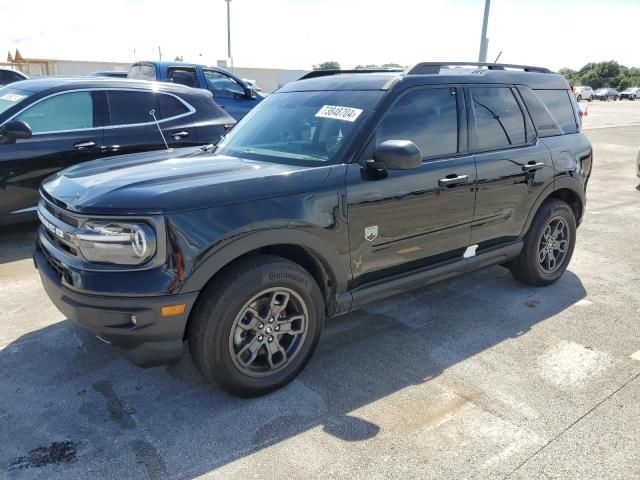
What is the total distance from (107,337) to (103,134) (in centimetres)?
377

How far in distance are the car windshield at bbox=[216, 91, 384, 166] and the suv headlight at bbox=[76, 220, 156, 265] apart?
1.11 meters

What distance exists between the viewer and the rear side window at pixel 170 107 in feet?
20.9

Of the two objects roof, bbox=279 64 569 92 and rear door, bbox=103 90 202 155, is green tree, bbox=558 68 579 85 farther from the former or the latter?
roof, bbox=279 64 569 92

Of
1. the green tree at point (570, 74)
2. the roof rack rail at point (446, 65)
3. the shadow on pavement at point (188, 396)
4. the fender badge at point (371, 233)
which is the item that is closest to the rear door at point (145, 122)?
the shadow on pavement at point (188, 396)

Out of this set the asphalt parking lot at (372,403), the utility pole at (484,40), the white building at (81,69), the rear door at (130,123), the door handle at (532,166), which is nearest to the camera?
the asphalt parking lot at (372,403)

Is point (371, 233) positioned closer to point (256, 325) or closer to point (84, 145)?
point (256, 325)

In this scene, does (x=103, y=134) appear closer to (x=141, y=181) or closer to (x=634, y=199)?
(x=141, y=181)

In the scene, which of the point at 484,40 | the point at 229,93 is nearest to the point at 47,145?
the point at 229,93

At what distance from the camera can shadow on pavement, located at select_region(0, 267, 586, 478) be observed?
262 centimetres

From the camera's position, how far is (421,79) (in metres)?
3.71

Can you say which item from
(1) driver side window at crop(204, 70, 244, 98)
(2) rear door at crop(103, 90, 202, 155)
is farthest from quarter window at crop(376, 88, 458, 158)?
(1) driver side window at crop(204, 70, 244, 98)

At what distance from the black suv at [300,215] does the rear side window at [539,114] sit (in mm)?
21

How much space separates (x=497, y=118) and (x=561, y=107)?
3.58ft

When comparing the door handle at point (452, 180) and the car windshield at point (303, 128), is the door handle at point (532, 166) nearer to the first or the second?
the door handle at point (452, 180)
